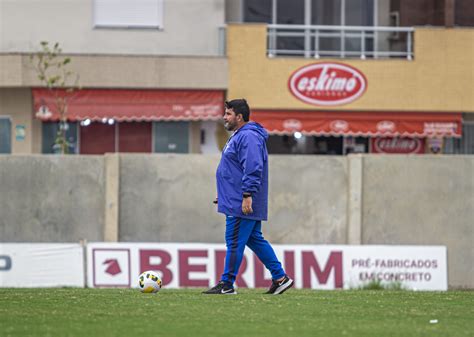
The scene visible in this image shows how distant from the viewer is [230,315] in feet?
33.1

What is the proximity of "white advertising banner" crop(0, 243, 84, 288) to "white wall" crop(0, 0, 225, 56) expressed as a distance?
35.7ft

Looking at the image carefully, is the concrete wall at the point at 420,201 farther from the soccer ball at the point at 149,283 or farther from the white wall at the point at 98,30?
the soccer ball at the point at 149,283

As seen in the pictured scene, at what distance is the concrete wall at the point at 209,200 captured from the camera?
21562 mm

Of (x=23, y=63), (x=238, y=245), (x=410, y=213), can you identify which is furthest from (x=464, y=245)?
(x=23, y=63)

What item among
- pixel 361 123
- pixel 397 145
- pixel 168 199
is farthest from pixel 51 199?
pixel 397 145

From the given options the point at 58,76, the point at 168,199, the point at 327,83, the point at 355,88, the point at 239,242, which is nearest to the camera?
the point at 239,242

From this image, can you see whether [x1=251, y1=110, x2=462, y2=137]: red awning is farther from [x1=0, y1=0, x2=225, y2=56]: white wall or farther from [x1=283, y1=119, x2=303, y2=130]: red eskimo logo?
[x1=0, y1=0, x2=225, y2=56]: white wall

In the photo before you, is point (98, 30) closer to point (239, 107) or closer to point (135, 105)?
point (135, 105)

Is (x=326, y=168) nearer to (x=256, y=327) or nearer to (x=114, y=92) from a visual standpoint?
(x=114, y=92)

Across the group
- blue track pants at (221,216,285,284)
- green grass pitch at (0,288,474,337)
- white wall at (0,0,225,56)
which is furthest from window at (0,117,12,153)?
blue track pants at (221,216,285,284)

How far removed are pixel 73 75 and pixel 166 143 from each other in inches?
112

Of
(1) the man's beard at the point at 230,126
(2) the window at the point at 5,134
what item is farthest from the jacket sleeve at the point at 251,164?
(2) the window at the point at 5,134

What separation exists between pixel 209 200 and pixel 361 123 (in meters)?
9.22

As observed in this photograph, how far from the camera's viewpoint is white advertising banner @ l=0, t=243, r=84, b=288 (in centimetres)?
1917
